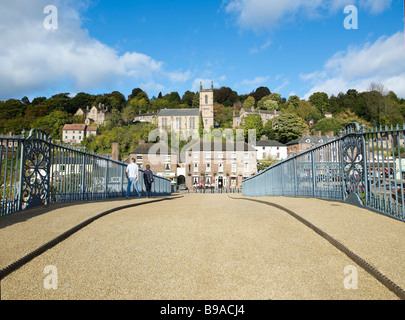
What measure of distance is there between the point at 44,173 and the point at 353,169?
8437mm

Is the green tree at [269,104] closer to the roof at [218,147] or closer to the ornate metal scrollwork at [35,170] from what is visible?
the roof at [218,147]

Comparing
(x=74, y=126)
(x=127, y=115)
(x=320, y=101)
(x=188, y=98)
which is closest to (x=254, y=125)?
(x=320, y=101)

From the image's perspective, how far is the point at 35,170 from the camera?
7.94 m

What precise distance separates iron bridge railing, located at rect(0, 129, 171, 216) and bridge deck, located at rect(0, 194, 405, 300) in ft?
2.37

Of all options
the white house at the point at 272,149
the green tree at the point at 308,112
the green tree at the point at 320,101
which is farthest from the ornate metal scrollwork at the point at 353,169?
the green tree at the point at 320,101

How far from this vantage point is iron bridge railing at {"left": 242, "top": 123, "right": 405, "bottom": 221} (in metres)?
6.66

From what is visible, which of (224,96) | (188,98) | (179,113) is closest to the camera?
(179,113)

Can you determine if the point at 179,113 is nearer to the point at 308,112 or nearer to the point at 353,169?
the point at 308,112

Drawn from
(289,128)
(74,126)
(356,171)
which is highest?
(74,126)

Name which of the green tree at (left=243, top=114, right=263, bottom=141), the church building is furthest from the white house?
the church building

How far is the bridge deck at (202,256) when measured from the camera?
3.56 metres

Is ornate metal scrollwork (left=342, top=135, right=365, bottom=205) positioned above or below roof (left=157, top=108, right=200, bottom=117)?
below

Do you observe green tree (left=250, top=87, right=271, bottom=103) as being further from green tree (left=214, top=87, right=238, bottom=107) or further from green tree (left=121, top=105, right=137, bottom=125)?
green tree (left=121, top=105, right=137, bottom=125)
